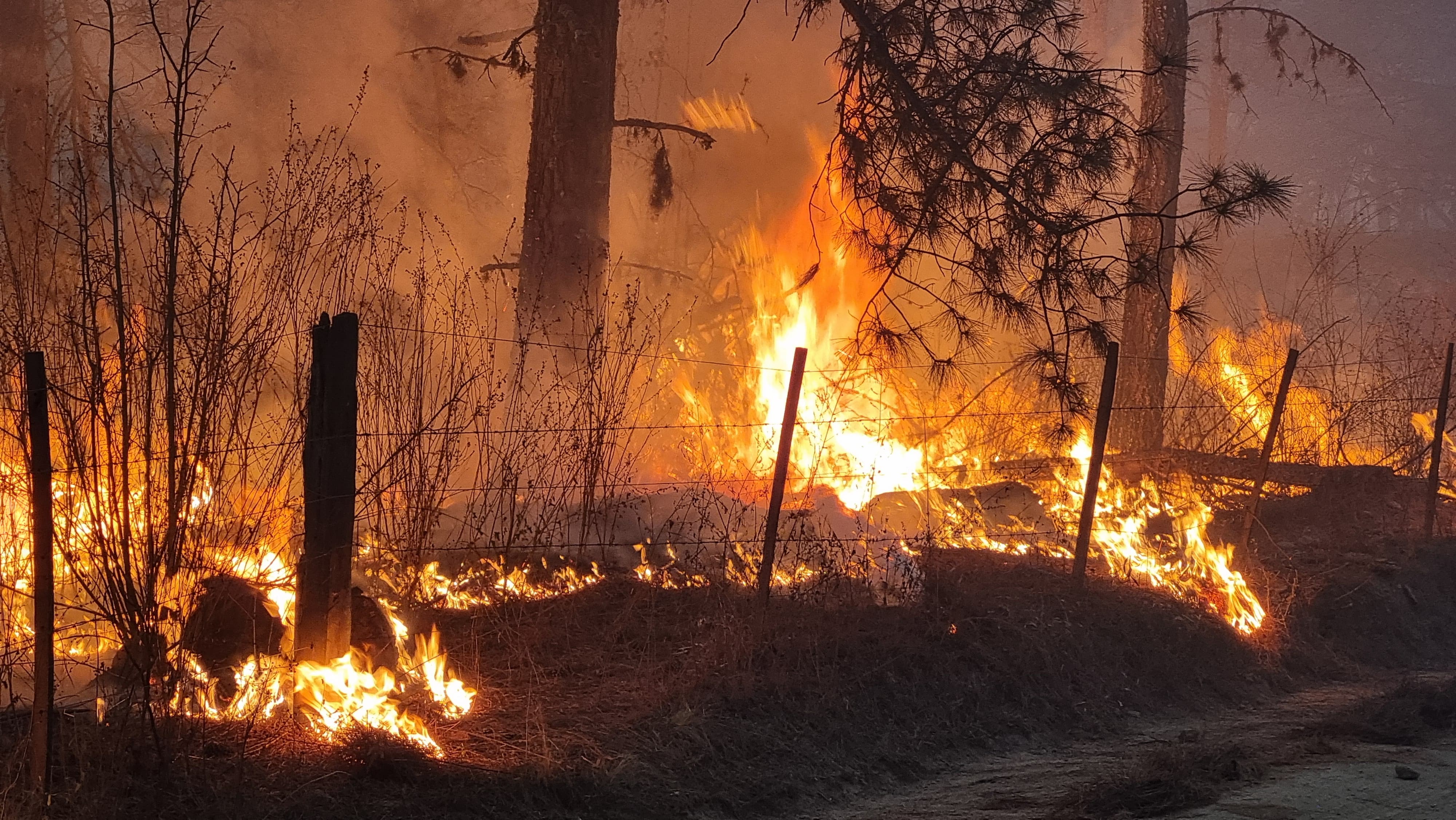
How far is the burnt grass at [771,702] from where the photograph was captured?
4.60 m

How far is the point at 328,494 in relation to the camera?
5.24m

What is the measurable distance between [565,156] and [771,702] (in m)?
4.68

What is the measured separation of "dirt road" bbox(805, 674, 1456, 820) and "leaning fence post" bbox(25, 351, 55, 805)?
10.4ft

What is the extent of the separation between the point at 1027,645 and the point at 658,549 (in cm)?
249

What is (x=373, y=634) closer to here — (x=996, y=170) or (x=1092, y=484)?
(x=996, y=170)

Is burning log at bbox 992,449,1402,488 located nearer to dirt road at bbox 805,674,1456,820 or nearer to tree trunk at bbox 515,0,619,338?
dirt road at bbox 805,674,1456,820

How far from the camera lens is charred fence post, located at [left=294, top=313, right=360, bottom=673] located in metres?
5.19

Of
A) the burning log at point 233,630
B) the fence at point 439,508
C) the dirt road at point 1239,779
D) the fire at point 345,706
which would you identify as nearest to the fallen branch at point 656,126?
the fence at point 439,508

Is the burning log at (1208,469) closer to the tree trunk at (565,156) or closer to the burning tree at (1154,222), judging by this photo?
the burning tree at (1154,222)

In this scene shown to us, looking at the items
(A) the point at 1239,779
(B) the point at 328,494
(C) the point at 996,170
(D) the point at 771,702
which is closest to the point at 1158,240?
(C) the point at 996,170

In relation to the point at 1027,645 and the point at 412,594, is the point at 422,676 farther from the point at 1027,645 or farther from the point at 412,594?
the point at 1027,645

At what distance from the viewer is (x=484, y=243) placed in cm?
1978

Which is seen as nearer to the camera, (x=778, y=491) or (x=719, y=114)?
(x=778, y=491)

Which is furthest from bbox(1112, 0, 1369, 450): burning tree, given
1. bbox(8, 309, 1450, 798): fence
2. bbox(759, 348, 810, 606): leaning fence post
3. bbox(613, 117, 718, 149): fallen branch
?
bbox(759, 348, 810, 606): leaning fence post
